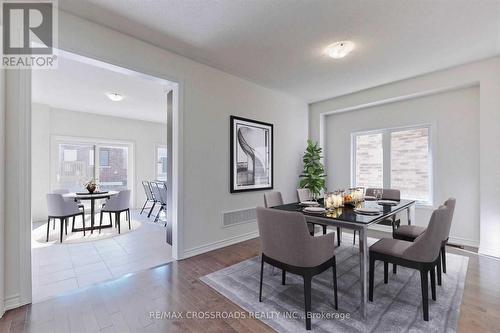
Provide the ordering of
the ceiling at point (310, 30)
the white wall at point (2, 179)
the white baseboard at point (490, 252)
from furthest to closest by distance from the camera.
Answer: the white baseboard at point (490, 252) < the ceiling at point (310, 30) < the white wall at point (2, 179)

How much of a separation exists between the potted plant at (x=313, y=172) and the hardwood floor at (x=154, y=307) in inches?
101

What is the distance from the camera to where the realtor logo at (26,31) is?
205 centimetres

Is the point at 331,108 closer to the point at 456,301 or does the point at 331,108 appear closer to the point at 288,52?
the point at 288,52

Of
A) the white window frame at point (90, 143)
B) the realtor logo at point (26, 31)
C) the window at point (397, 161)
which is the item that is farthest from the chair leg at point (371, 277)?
the white window frame at point (90, 143)

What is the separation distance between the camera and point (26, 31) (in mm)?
2137

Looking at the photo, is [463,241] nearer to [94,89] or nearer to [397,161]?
[397,161]

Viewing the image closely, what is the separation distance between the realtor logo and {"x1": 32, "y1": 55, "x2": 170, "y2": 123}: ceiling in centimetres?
45

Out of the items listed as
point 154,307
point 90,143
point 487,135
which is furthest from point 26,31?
point 487,135

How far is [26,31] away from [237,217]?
3366 millimetres

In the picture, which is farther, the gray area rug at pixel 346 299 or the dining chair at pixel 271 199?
the dining chair at pixel 271 199

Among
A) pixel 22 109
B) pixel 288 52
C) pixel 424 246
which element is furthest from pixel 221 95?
pixel 424 246

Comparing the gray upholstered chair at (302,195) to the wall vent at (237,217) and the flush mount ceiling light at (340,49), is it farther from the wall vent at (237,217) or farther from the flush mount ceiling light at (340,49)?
the flush mount ceiling light at (340,49)

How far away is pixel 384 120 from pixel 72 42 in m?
5.05

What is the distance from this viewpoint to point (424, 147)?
4047 mm
